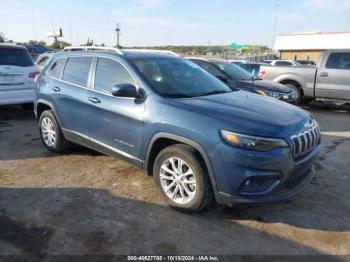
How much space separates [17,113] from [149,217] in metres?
7.11

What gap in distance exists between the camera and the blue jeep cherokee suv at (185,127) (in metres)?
3.30

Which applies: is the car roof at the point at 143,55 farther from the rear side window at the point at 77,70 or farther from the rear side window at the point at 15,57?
the rear side window at the point at 15,57

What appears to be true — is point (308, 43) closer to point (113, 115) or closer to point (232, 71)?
point (232, 71)

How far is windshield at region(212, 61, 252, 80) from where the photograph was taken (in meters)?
8.78

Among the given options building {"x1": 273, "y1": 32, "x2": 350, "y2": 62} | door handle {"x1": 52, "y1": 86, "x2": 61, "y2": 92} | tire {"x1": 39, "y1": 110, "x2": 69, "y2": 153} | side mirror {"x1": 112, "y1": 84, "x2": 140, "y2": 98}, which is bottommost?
tire {"x1": 39, "y1": 110, "x2": 69, "y2": 153}

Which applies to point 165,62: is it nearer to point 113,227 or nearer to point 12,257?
point 113,227

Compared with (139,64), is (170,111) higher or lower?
lower

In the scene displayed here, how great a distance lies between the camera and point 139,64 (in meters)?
4.38

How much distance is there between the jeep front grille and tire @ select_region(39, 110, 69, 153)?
3653 millimetres

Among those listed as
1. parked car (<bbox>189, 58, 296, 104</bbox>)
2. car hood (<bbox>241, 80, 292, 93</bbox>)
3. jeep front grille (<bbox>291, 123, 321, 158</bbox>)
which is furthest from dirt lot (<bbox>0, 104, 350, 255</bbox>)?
car hood (<bbox>241, 80, 292, 93</bbox>)

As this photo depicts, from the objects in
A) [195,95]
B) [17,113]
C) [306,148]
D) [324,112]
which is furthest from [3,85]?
[324,112]

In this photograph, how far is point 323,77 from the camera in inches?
398

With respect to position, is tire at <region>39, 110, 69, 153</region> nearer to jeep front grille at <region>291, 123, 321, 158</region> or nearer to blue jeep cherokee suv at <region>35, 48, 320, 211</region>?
blue jeep cherokee suv at <region>35, 48, 320, 211</region>

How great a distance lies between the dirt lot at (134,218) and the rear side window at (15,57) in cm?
378
